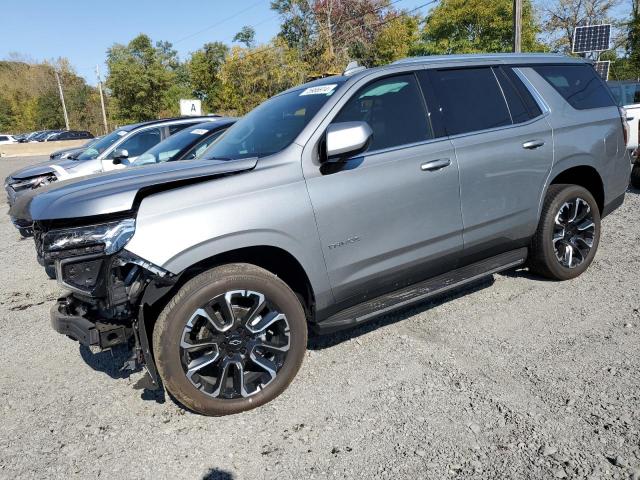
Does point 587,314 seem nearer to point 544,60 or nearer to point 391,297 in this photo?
point 391,297

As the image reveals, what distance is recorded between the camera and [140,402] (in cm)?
321

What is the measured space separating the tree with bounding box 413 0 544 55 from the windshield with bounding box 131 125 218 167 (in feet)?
84.7

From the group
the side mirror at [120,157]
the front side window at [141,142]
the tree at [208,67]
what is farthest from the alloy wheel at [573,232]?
the tree at [208,67]

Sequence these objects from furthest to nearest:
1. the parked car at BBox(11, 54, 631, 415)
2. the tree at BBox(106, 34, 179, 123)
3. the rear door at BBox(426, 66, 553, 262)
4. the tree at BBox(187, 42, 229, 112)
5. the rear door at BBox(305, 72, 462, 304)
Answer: the tree at BBox(187, 42, 229, 112), the tree at BBox(106, 34, 179, 123), the rear door at BBox(426, 66, 553, 262), the rear door at BBox(305, 72, 462, 304), the parked car at BBox(11, 54, 631, 415)

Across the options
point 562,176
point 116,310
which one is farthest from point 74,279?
point 562,176

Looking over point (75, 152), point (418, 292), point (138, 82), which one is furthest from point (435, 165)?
point (138, 82)

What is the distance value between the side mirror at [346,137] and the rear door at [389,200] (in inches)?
7.3

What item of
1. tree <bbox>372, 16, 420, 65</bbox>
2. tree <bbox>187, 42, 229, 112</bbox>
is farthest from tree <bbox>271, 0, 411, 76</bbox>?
tree <bbox>187, 42, 229, 112</bbox>

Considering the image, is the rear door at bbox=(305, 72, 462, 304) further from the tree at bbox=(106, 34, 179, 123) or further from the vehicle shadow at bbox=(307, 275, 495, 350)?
the tree at bbox=(106, 34, 179, 123)

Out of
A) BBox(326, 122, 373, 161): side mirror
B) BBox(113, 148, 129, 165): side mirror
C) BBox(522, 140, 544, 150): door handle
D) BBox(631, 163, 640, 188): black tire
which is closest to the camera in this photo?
BBox(326, 122, 373, 161): side mirror

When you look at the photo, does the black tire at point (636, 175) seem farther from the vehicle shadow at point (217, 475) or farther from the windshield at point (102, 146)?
the windshield at point (102, 146)

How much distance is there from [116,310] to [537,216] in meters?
3.33

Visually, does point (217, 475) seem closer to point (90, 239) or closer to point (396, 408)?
point (396, 408)

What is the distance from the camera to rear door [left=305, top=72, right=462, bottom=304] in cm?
317
